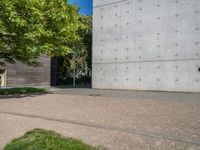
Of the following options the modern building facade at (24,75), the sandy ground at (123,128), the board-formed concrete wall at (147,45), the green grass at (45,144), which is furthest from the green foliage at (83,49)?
the green grass at (45,144)

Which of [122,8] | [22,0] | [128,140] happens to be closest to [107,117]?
[128,140]

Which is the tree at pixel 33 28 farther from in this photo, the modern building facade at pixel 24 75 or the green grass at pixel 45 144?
the modern building facade at pixel 24 75

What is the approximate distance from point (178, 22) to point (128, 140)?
1613cm

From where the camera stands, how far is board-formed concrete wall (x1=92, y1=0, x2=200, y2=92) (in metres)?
18.9

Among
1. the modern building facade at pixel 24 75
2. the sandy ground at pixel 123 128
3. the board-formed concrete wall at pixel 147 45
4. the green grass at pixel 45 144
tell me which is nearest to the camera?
the green grass at pixel 45 144

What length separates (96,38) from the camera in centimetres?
2431

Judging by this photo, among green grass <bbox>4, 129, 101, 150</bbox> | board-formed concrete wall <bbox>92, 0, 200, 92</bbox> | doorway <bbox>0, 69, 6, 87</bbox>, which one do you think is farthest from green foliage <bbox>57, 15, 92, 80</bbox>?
green grass <bbox>4, 129, 101, 150</bbox>

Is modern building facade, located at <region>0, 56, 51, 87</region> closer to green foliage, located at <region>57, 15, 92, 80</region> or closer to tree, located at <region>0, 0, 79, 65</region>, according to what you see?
green foliage, located at <region>57, 15, 92, 80</region>

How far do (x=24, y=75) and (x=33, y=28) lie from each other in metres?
16.7

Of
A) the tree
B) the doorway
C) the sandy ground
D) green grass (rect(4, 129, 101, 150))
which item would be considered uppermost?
the tree

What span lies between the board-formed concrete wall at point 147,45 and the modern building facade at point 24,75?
9.64 meters

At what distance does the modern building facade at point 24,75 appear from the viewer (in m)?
26.8

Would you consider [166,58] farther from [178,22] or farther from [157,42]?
[178,22]

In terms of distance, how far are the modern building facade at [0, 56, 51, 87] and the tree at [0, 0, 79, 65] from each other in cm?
1169
